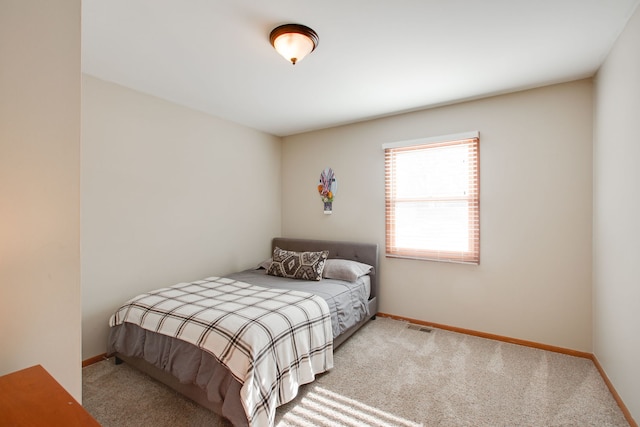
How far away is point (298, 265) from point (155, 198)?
65.9 inches

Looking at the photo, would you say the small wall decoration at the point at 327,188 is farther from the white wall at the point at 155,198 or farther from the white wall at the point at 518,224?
the white wall at the point at 155,198

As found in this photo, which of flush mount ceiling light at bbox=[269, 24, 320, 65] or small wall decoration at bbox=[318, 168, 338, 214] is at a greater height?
flush mount ceiling light at bbox=[269, 24, 320, 65]

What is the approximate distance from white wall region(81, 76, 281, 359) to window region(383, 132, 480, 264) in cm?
190

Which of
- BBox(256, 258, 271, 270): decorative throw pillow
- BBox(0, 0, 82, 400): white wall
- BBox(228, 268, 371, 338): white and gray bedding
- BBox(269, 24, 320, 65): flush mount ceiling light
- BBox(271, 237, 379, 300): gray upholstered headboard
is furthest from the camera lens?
BBox(256, 258, 271, 270): decorative throw pillow

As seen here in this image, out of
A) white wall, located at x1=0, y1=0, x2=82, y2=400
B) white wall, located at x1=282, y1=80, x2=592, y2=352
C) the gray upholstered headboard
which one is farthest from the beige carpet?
white wall, located at x1=0, y1=0, x2=82, y2=400

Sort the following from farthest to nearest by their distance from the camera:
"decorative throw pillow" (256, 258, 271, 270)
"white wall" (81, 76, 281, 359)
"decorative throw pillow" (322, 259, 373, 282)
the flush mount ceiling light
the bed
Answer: "decorative throw pillow" (256, 258, 271, 270)
"decorative throw pillow" (322, 259, 373, 282)
"white wall" (81, 76, 281, 359)
the flush mount ceiling light
the bed

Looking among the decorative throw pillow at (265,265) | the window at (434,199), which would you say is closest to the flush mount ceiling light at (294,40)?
the window at (434,199)

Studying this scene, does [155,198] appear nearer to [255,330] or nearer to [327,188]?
[255,330]

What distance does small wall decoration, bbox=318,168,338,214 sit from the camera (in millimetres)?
4129

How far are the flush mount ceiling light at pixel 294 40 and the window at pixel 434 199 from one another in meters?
1.90

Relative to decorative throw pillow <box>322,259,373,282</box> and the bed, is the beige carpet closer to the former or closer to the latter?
the bed

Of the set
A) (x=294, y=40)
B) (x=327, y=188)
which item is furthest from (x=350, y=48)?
(x=327, y=188)

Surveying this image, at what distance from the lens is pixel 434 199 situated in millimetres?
3389

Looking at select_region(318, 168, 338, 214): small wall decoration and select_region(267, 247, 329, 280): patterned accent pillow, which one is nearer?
select_region(267, 247, 329, 280): patterned accent pillow
